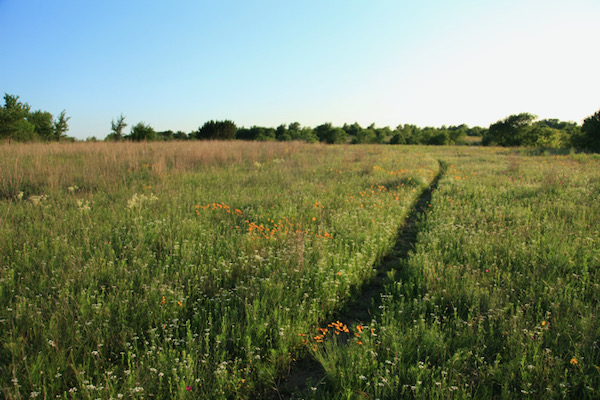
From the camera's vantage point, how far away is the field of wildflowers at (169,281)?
2.65 metres

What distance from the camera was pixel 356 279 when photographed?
459 cm

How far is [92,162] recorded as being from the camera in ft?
35.9

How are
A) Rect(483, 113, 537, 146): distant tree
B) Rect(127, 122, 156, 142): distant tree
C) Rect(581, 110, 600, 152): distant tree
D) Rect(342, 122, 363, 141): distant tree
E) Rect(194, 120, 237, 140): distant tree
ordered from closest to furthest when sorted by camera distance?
Rect(127, 122, 156, 142): distant tree → Rect(194, 120, 237, 140): distant tree → Rect(581, 110, 600, 152): distant tree → Rect(483, 113, 537, 146): distant tree → Rect(342, 122, 363, 141): distant tree

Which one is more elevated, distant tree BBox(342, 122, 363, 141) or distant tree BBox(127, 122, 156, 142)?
distant tree BBox(342, 122, 363, 141)

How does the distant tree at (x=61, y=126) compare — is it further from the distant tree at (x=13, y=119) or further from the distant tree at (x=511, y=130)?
the distant tree at (x=511, y=130)

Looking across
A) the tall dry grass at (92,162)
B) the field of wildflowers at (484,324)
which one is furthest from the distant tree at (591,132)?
the field of wildflowers at (484,324)

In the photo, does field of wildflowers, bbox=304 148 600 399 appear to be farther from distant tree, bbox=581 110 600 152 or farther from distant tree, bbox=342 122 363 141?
distant tree, bbox=342 122 363 141

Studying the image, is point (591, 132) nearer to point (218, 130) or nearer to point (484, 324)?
point (218, 130)

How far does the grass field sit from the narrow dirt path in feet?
0.25

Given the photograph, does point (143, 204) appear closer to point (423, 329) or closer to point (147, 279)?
point (147, 279)

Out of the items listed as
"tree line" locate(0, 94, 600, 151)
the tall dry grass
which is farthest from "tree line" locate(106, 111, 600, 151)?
the tall dry grass

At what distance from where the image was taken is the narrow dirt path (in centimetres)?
281

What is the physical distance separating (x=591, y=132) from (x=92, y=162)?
166ft

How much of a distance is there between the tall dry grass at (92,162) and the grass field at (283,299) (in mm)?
482
